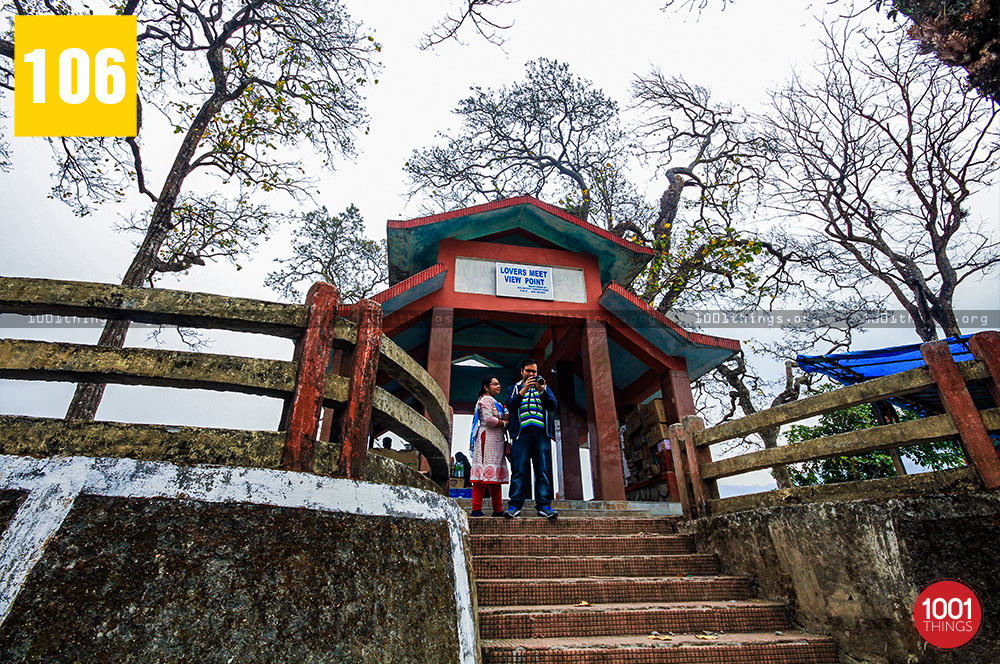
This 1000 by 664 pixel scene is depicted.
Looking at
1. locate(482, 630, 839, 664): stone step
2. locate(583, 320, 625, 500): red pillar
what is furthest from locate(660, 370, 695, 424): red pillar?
locate(482, 630, 839, 664): stone step

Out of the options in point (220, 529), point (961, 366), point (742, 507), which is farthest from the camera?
point (742, 507)

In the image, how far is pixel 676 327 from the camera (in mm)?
8586

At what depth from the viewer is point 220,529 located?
2.15m

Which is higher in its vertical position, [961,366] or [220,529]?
[961,366]

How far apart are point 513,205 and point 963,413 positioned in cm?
708

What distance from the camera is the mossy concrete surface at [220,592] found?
71.2 inches

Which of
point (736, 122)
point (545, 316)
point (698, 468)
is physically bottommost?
point (698, 468)

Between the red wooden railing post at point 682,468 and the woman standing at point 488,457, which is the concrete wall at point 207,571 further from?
the red wooden railing post at point 682,468

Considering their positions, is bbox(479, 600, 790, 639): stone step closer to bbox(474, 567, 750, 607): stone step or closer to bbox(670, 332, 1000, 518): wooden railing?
bbox(474, 567, 750, 607): stone step

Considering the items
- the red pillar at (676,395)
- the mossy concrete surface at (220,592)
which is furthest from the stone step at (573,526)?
the red pillar at (676,395)

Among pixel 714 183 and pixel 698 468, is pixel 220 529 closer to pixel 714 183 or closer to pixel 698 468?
pixel 698 468

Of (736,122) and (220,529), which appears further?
(736,122)

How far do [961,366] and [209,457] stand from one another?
4.74 m

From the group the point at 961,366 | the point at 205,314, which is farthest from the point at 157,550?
the point at 961,366
